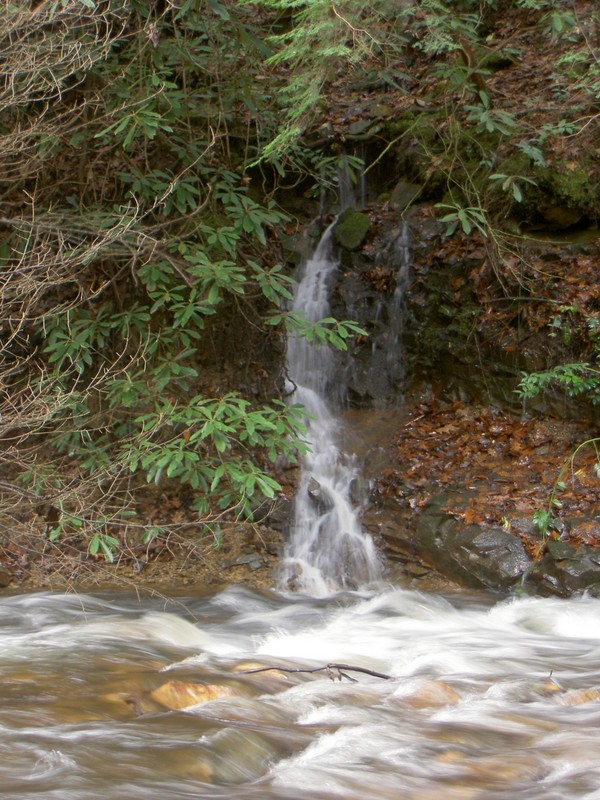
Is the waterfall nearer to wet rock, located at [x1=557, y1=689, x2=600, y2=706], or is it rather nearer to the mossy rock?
the mossy rock

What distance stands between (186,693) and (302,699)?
24.0 inches

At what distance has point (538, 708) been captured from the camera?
460 centimetres

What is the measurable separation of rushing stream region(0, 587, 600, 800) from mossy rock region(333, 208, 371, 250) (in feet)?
14.2

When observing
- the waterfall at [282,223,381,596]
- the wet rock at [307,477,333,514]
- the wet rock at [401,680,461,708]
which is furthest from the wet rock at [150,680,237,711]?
the wet rock at [307,477,333,514]

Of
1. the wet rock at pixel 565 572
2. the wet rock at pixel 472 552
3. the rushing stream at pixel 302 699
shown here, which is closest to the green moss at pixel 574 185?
the wet rock at pixel 472 552

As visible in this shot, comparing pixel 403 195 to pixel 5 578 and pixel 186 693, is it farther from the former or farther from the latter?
pixel 186 693

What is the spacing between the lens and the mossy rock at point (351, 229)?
386 inches

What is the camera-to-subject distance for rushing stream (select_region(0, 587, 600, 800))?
350 centimetres

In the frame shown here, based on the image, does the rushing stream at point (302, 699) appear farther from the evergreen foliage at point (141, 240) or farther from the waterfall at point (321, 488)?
the evergreen foliage at point (141, 240)

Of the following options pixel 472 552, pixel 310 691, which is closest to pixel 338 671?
pixel 310 691

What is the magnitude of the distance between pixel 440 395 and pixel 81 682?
544 centimetres

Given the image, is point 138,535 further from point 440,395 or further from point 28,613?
point 440,395

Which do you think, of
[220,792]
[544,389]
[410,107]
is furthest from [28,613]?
[410,107]

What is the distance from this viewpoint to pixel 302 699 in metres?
4.48
